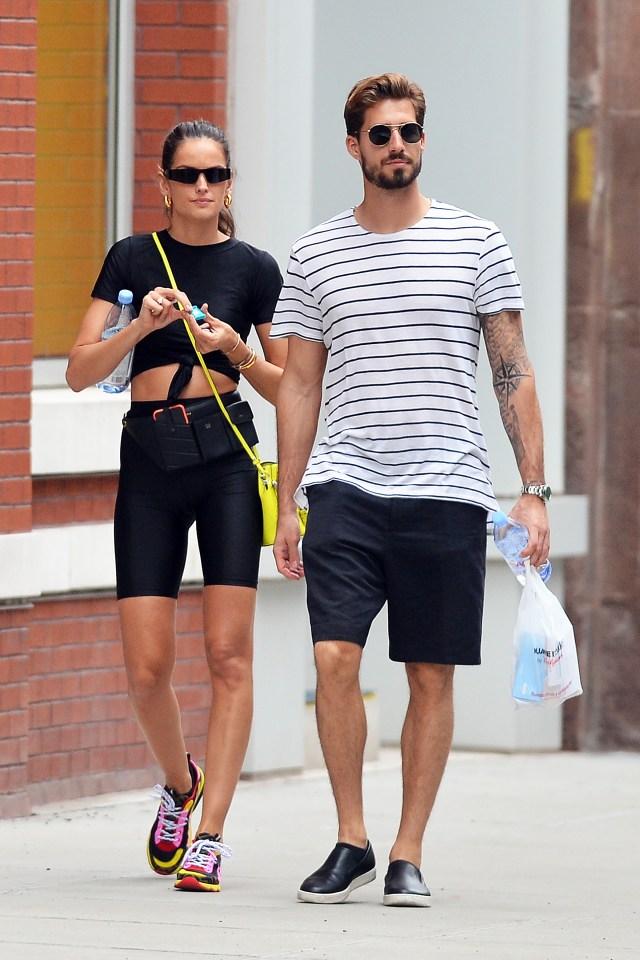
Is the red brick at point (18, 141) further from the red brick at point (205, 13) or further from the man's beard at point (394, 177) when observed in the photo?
the man's beard at point (394, 177)

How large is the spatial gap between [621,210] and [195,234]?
3.78 m

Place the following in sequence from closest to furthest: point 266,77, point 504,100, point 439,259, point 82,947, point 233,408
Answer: point 82,947 → point 439,259 → point 233,408 → point 266,77 → point 504,100

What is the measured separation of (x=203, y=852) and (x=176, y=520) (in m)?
0.91

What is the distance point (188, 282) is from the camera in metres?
6.19

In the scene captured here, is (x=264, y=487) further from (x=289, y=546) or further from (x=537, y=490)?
(x=537, y=490)

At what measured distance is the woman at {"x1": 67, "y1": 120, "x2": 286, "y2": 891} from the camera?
609 cm

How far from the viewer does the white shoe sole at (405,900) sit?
18.8 ft

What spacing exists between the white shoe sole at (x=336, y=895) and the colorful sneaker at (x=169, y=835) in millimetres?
536

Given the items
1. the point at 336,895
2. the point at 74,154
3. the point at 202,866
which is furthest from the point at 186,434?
the point at 74,154

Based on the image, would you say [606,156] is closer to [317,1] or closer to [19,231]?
[317,1]

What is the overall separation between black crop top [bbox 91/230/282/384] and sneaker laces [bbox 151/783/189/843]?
1201mm

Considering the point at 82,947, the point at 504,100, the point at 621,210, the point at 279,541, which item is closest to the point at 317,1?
the point at 504,100

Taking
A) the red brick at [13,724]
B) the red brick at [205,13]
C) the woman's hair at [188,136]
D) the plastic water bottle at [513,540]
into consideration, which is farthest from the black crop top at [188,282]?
the red brick at [205,13]

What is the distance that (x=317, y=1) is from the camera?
966cm
